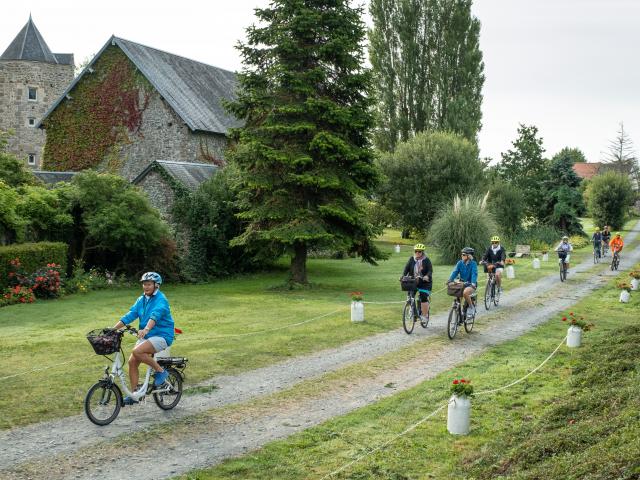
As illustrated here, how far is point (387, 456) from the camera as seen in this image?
789cm

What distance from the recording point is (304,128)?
23.1 meters

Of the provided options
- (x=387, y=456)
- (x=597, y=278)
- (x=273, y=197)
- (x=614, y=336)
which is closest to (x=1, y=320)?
(x=273, y=197)

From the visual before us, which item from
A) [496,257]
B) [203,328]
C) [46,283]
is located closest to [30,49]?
[46,283]

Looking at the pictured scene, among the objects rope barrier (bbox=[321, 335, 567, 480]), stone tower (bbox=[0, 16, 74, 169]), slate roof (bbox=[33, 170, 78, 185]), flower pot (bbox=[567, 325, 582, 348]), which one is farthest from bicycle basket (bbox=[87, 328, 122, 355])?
stone tower (bbox=[0, 16, 74, 169])

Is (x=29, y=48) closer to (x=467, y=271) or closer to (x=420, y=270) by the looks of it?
(x=420, y=270)

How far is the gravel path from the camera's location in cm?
752

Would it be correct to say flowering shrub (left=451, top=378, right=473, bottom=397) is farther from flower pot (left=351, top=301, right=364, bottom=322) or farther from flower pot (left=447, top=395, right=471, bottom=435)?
flower pot (left=351, top=301, right=364, bottom=322)

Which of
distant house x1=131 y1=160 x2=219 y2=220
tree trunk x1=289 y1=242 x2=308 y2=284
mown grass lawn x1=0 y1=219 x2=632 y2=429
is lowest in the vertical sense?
mown grass lawn x1=0 y1=219 x2=632 y2=429

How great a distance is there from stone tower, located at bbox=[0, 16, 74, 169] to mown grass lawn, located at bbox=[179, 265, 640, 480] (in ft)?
174

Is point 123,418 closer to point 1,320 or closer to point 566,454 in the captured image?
point 566,454

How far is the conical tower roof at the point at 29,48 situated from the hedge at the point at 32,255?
127ft

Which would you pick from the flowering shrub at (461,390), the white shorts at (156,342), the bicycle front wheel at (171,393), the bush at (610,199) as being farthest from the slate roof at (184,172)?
the bush at (610,199)

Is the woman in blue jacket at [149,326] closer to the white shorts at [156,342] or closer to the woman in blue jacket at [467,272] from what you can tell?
the white shorts at [156,342]

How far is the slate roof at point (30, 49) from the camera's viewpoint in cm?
5547
